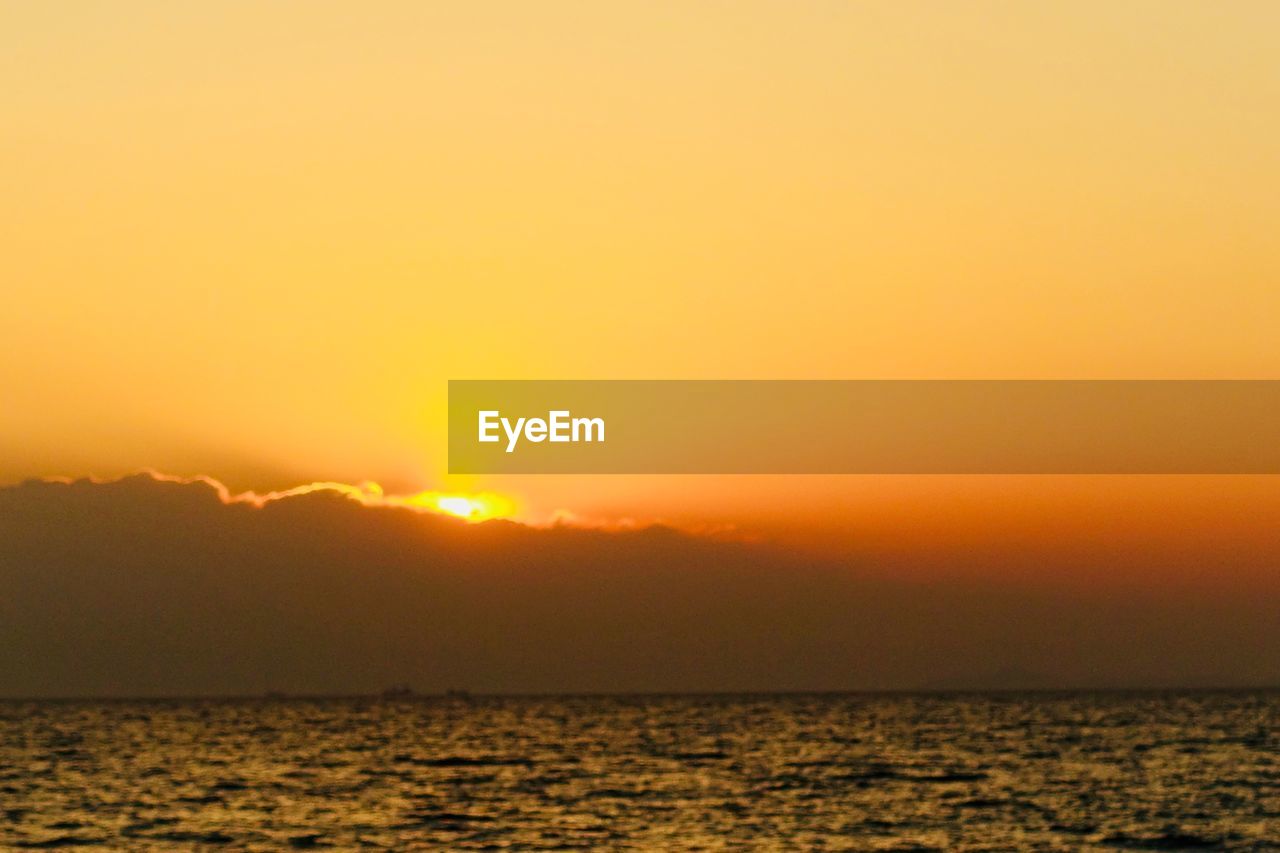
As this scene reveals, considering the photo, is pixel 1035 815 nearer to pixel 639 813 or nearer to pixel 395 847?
pixel 639 813

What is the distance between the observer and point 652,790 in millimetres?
75812

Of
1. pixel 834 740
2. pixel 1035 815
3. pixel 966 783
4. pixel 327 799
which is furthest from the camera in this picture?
pixel 834 740

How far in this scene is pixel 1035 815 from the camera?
64.5 metres

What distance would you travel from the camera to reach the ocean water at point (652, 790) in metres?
57.8

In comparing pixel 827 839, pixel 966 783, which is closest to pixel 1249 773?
pixel 966 783

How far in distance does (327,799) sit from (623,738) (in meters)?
62.3

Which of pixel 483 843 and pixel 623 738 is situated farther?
pixel 623 738

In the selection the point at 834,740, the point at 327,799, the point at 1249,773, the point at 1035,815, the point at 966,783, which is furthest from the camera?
the point at 834,740

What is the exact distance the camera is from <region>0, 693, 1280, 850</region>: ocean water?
5775 cm

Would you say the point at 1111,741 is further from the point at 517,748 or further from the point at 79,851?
the point at 79,851

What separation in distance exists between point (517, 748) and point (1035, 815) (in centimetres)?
6111

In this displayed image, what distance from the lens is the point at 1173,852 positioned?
55031 mm

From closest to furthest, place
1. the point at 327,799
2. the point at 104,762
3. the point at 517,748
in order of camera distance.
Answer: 1. the point at 327,799
2. the point at 104,762
3. the point at 517,748

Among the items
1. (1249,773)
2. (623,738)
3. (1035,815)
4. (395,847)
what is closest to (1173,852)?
(1035,815)
